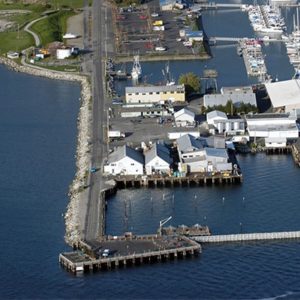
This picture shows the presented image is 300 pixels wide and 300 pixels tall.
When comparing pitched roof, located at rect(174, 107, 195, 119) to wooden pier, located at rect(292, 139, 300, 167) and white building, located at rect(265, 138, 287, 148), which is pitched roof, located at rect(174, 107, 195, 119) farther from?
wooden pier, located at rect(292, 139, 300, 167)

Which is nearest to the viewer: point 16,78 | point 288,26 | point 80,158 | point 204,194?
point 204,194

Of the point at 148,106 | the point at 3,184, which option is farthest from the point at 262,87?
the point at 3,184

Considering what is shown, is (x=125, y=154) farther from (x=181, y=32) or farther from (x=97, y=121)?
(x=181, y=32)

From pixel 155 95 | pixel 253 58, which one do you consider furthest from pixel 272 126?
pixel 253 58

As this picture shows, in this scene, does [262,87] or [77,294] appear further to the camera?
[262,87]

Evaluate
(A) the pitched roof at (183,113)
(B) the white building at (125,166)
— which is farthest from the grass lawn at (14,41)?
(B) the white building at (125,166)

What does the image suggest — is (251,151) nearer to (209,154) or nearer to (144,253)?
(209,154)

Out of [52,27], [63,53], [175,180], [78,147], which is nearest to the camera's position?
[175,180]
